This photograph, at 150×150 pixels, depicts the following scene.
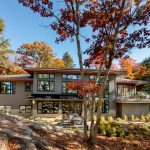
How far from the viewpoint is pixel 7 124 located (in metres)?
8.76

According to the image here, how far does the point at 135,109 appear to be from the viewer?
33.3m

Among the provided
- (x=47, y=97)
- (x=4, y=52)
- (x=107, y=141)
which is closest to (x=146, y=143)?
(x=107, y=141)

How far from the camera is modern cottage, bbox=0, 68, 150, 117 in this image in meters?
31.3

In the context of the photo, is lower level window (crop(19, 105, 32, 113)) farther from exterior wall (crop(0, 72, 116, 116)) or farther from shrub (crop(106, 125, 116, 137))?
shrub (crop(106, 125, 116, 137))

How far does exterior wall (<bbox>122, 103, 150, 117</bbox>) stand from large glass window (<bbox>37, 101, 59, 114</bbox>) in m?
9.45

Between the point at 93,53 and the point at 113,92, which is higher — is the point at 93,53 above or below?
above

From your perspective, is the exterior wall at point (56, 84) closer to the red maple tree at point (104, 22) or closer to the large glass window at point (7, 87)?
the large glass window at point (7, 87)

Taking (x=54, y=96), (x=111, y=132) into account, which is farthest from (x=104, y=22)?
(x=54, y=96)

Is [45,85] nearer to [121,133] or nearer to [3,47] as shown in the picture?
[3,47]

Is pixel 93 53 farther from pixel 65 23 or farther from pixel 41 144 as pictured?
pixel 41 144

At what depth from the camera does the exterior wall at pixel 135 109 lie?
32875 mm

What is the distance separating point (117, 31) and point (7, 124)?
5.64 meters

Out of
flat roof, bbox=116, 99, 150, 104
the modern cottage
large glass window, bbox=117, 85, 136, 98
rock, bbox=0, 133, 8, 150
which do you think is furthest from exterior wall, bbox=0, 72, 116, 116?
rock, bbox=0, 133, 8, 150

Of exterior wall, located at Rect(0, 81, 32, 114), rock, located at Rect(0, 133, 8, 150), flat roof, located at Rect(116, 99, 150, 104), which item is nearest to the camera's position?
rock, located at Rect(0, 133, 8, 150)
